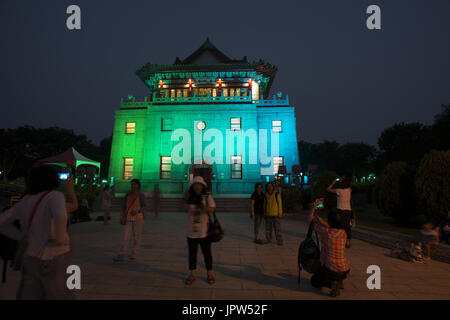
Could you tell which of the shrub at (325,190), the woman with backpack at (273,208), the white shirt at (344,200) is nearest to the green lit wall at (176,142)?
the shrub at (325,190)

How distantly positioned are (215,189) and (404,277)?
728 inches

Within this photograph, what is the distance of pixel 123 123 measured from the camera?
83.4 feet

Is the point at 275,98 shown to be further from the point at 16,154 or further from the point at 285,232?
the point at 16,154

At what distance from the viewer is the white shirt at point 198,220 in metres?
4.39

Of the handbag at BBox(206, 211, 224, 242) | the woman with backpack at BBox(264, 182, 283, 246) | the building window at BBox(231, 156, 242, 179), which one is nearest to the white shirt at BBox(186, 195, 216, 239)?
the handbag at BBox(206, 211, 224, 242)

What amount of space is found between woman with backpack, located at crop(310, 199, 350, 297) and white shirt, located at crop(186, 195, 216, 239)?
2.02m

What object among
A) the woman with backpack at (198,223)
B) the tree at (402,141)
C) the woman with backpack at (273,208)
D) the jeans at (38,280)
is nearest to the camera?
the jeans at (38,280)

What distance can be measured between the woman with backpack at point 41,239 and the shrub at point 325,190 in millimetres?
13511

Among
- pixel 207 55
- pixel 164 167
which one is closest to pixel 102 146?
pixel 207 55

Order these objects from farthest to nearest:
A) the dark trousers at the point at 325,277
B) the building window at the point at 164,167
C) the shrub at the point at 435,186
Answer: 1. the building window at the point at 164,167
2. the shrub at the point at 435,186
3. the dark trousers at the point at 325,277

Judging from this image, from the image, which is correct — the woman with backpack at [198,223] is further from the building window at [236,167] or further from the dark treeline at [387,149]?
the building window at [236,167]

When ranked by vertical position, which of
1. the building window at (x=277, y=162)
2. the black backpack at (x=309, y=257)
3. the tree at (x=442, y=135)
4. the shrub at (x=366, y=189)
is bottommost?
the shrub at (x=366, y=189)

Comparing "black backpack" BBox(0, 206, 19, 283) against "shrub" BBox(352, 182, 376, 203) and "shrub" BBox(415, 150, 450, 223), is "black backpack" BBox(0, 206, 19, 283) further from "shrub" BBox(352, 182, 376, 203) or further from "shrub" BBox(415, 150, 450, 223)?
"shrub" BBox(352, 182, 376, 203)
